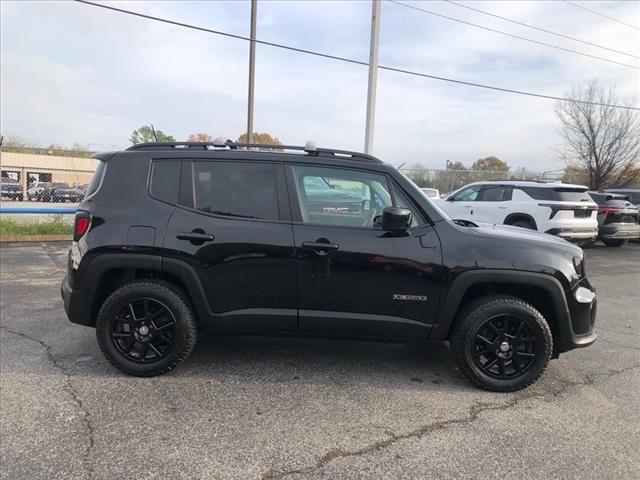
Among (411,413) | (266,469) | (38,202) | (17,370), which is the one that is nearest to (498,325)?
(411,413)

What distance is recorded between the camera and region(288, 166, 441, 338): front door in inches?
144

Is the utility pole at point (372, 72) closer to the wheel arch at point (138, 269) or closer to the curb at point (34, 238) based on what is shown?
the curb at point (34, 238)

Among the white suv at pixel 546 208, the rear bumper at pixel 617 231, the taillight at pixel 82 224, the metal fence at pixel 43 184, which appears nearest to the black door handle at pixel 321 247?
the taillight at pixel 82 224

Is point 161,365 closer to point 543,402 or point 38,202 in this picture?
point 543,402

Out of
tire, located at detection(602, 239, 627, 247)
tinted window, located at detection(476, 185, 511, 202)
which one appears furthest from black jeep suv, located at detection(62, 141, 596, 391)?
tire, located at detection(602, 239, 627, 247)

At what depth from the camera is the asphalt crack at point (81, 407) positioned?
2.66 m

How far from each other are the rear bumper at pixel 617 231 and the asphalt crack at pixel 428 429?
32.3 feet

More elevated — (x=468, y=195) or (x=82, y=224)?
(x=468, y=195)

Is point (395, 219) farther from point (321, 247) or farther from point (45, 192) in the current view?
point (45, 192)

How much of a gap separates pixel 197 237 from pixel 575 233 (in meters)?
9.34

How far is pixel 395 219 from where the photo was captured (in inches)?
140

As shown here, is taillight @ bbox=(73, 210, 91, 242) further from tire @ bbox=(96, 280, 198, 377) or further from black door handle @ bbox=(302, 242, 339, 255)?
black door handle @ bbox=(302, 242, 339, 255)

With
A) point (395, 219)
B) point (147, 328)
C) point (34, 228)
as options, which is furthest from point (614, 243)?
point (34, 228)

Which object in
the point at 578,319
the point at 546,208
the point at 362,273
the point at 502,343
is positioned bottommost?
the point at 502,343
